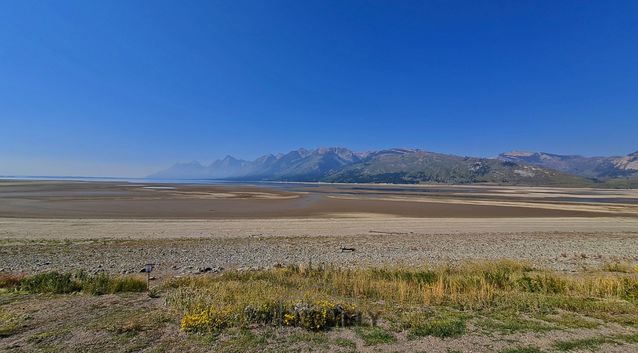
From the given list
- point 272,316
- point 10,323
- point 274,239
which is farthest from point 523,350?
point 274,239

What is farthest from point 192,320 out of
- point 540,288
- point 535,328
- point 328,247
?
point 328,247

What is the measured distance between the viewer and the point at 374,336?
291 inches

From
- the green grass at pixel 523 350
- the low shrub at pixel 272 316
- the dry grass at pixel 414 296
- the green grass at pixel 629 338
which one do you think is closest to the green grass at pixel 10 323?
the dry grass at pixel 414 296

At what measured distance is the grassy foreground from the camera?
714 cm

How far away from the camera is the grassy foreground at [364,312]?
7137 millimetres

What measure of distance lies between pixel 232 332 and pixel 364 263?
37.0ft

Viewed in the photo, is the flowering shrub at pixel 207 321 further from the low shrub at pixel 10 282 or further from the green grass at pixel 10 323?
the low shrub at pixel 10 282

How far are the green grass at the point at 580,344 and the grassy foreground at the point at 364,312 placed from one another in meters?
0.02

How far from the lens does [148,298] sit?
401 inches

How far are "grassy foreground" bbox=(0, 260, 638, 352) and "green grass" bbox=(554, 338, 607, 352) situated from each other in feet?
0.07

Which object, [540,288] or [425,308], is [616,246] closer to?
[540,288]

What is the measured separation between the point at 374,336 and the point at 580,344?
14.0ft

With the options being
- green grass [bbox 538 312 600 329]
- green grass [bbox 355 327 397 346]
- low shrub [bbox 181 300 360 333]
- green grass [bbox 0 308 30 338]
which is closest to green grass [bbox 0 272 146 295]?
green grass [bbox 0 308 30 338]

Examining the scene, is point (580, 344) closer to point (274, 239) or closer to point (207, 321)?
point (207, 321)
